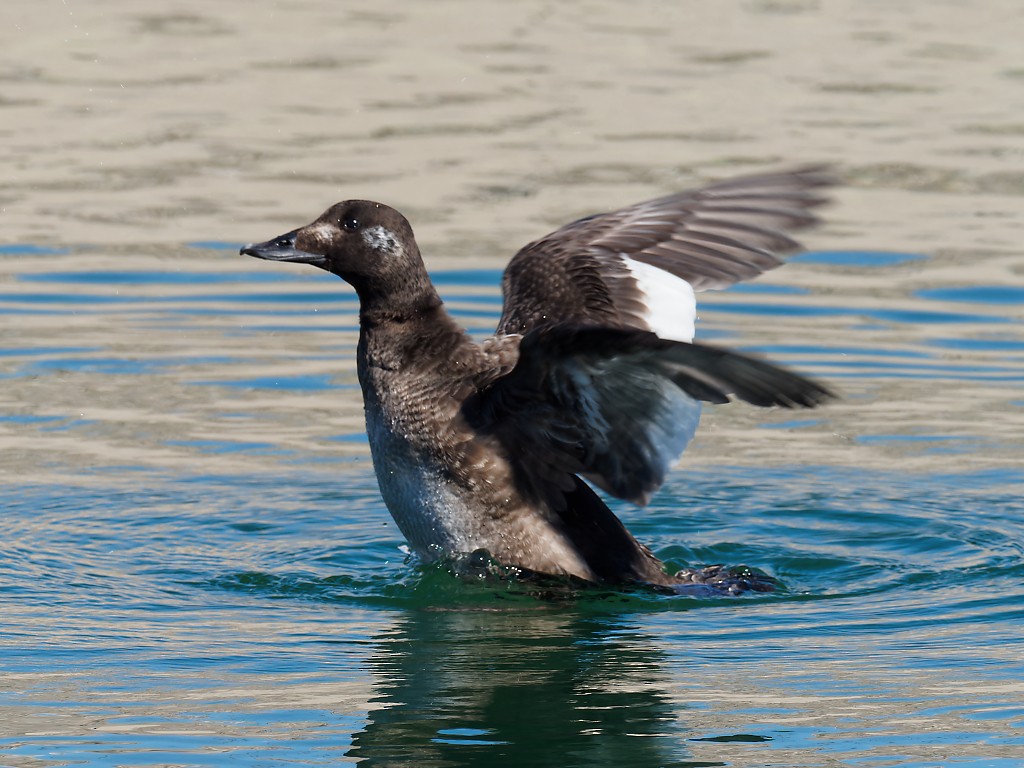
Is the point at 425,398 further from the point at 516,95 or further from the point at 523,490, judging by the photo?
the point at 516,95

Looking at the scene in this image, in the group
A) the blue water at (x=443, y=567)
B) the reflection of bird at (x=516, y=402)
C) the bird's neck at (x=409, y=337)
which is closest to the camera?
the blue water at (x=443, y=567)

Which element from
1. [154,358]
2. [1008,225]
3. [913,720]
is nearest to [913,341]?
[1008,225]

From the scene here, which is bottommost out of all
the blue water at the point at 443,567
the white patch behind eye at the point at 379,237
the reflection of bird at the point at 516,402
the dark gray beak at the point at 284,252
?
the blue water at the point at 443,567

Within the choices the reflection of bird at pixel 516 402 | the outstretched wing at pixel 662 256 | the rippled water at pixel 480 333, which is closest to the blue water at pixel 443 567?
the rippled water at pixel 480 333

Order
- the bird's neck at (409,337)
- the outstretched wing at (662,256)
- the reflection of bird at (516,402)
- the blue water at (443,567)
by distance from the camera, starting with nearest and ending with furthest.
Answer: the blue water at (443,567) → the reflection of bird at (516,402) → the bird's neck at (409,337) → the outstretched wing at (662,256)

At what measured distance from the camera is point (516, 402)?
23.1 ft

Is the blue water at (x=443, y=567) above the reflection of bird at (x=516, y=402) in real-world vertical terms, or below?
below

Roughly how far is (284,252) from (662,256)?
1.94 metres

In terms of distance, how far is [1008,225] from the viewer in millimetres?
13227

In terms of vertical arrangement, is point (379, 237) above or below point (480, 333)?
above

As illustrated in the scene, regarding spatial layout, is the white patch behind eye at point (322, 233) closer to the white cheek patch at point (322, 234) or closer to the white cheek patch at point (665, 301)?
the white cheek patch at point (322, 234)

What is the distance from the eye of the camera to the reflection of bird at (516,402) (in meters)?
6.73

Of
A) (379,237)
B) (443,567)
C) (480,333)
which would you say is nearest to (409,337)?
(379,237)

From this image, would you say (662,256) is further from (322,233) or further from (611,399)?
(611,399)
